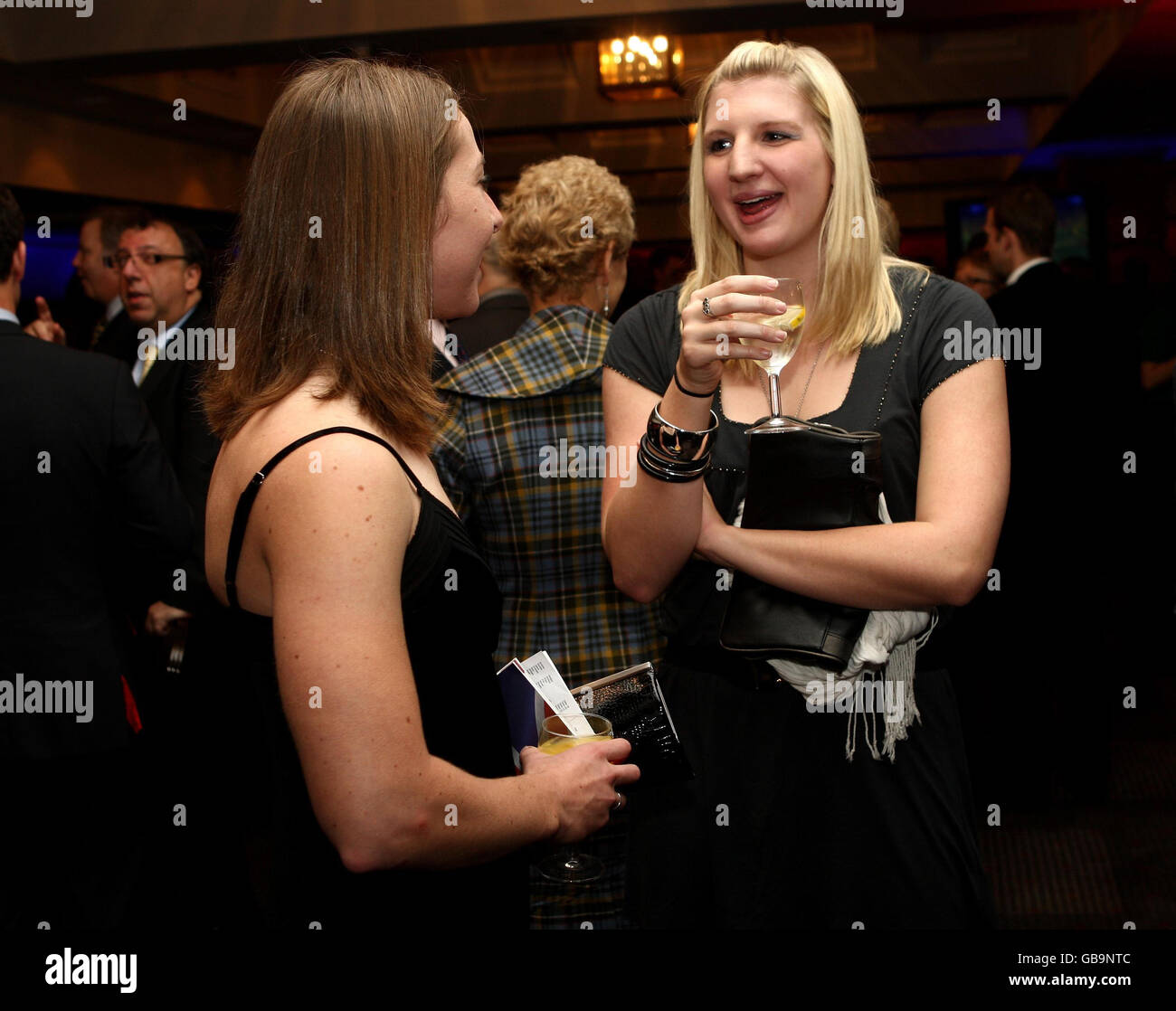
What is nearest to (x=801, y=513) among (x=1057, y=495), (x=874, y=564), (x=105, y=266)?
(x=874, y=564)

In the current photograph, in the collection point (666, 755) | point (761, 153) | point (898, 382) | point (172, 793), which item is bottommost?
point (172, 793)

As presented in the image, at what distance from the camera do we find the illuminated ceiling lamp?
6414 millimetres

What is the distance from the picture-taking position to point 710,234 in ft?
6.05

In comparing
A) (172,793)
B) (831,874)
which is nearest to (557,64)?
(172,793)

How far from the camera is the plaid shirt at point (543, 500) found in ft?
7.42

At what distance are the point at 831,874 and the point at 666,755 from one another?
0.36 metres

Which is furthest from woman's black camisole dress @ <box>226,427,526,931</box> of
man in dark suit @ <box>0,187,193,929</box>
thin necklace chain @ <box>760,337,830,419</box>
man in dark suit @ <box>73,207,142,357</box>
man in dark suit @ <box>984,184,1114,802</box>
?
man in dark suit @ <box>73,207,142,357</box>

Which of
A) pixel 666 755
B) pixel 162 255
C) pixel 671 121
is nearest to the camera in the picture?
pixel 666 755

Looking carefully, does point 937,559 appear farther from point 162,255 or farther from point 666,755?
point 162,255

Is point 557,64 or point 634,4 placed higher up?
point 557,64

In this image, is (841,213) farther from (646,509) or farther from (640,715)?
(640,715)

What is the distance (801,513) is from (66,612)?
5.88 feet

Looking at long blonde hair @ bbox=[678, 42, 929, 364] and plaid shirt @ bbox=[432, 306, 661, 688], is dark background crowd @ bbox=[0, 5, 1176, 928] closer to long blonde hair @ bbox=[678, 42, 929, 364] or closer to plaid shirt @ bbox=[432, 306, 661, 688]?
plaid shirt @ bbox=[432, 306, 661, 688]

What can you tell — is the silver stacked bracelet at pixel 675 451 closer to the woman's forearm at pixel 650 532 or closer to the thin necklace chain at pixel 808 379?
the woman's forearm at pixel 650 532
